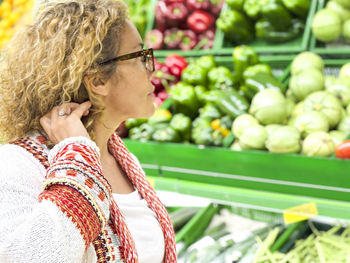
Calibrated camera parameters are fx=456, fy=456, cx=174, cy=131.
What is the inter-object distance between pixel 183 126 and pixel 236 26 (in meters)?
1.08

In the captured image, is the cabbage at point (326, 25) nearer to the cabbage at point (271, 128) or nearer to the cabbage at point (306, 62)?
the cabbage at point (306, 62)

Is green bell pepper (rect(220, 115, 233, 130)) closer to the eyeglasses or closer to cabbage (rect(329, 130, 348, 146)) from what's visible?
cabbage (rect(329, 130, 348, 146))

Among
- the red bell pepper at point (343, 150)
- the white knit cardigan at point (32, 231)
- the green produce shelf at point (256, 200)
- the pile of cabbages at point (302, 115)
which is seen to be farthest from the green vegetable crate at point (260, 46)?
the white knit cardigan at point (32, 231)

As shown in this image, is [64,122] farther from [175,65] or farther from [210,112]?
[175,65]

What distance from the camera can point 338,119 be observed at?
2.76m

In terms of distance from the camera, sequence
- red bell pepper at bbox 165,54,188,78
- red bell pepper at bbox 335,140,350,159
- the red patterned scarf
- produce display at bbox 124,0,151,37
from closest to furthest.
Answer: the red patterned scarf, red bell pepper at bbox 335,140,350,159, red bell pepper at bbox 165,54,188,78, produce display at bbox 124,0,151,37

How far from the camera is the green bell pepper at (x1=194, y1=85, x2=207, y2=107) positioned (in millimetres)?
3443

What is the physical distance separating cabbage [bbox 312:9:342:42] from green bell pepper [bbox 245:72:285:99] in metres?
0.52

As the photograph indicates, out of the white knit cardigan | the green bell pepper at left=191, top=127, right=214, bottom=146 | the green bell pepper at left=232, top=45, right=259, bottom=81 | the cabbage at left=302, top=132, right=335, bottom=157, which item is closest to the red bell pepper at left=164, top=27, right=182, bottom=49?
the green bell pepper at left=232, top=45, right=259, bottom=81

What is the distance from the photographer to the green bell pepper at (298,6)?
11.4 feet

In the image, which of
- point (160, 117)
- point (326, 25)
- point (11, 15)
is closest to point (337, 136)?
point (326, 25)

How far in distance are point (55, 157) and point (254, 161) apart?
1.62m

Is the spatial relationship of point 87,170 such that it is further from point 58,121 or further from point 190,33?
point 190,33

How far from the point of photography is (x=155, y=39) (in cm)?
417
